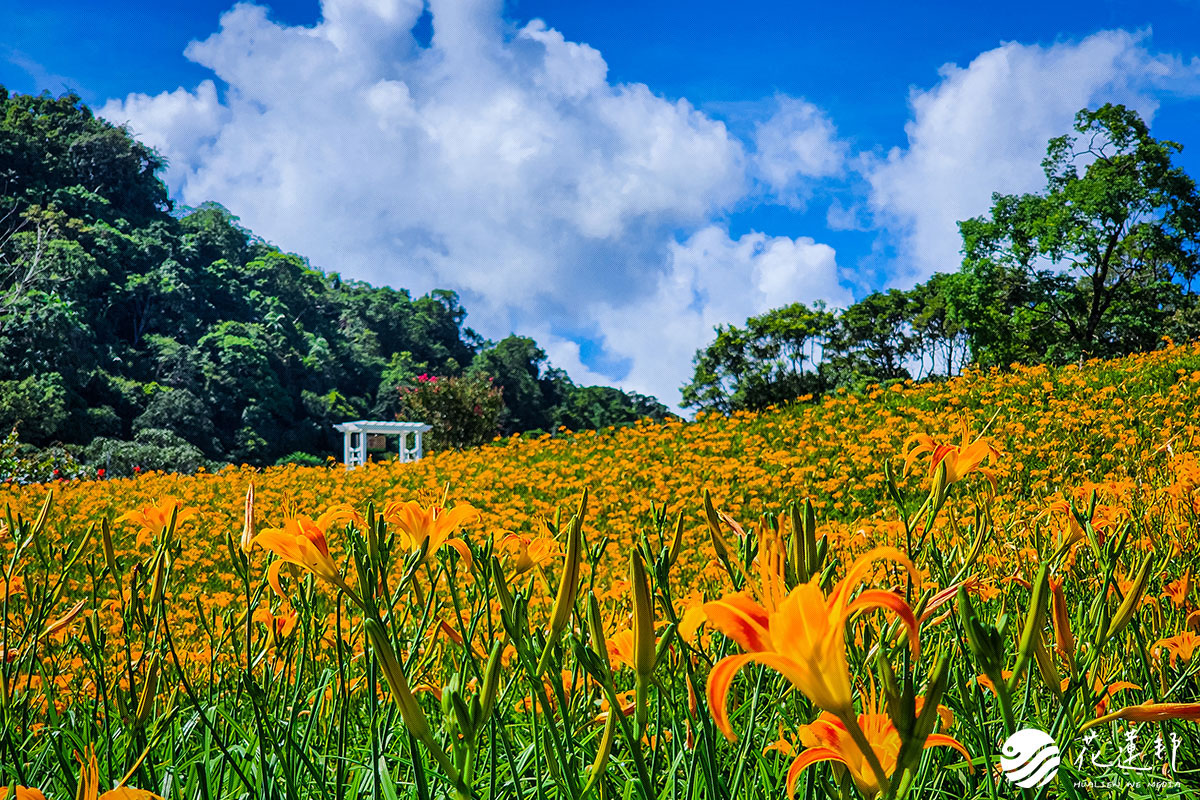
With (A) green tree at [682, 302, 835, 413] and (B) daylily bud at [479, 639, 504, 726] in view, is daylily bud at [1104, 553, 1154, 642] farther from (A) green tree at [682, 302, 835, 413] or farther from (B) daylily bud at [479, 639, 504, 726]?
(A) green tree at [682, 302, 835, 413]

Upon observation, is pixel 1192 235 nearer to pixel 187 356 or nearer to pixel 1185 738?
pixel 1185 738

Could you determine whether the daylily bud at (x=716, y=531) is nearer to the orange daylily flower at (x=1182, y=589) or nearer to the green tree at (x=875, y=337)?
the orange daylily flower at (x=1182, y=589)

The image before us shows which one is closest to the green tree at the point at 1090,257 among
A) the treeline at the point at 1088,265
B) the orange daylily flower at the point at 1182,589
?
the treeline at the point at 1088,265

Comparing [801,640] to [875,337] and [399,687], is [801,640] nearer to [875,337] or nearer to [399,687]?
[399,687]

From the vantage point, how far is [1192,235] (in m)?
15.8

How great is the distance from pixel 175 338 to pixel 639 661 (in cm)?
3035

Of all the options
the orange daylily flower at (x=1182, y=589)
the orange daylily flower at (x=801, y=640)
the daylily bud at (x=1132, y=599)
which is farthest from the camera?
the orange daylily flower at (x=1182, y=589)

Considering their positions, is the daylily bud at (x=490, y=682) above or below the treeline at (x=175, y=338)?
below

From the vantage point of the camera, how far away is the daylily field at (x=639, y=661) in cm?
52

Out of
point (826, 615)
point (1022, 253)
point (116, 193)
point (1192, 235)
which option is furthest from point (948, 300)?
point (116, 193)

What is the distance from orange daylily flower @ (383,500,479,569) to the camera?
85cm

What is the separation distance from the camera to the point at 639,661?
23.0 inches

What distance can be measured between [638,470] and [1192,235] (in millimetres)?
14862

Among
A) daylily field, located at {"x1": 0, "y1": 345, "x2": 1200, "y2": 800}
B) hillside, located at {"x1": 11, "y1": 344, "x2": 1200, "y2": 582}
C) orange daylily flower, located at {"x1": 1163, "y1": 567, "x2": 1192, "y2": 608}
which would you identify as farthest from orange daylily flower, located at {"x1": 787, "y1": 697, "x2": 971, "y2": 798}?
hillside, located at {"x1": 11, "y1": 344, "x2": 1200, "y2": 582}
